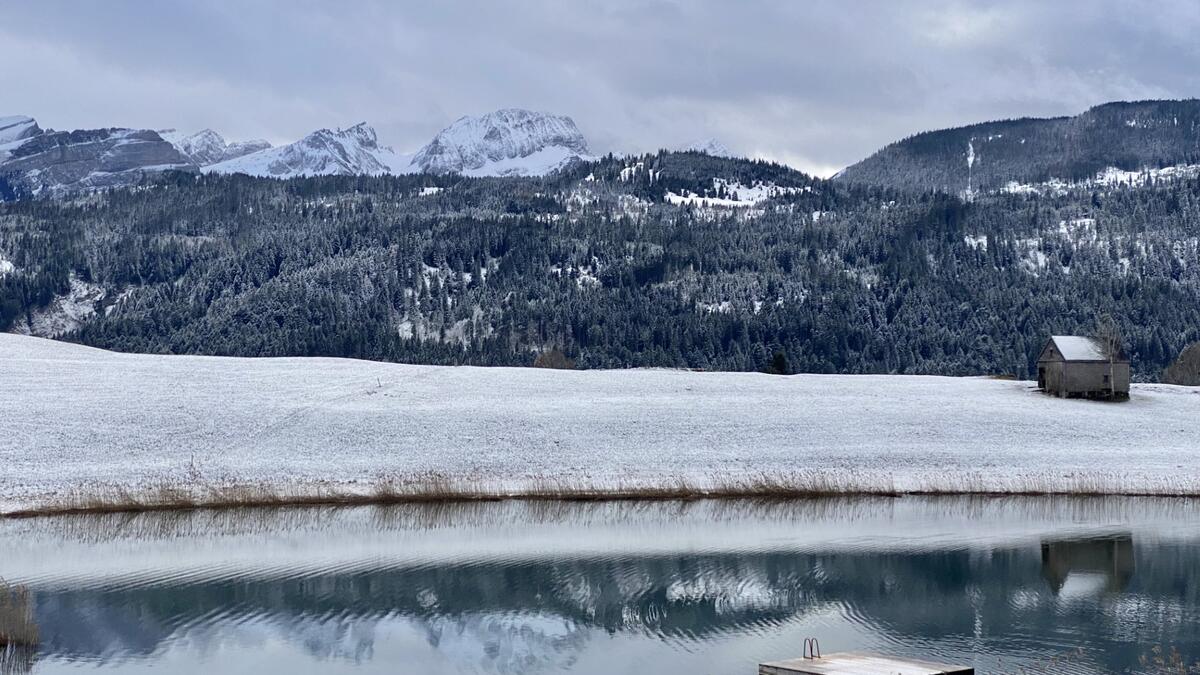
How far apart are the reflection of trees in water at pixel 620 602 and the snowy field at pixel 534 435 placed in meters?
16.3

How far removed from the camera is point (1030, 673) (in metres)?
31.5

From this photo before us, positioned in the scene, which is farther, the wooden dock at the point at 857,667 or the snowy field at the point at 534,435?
the snowy field at the point at 534,435

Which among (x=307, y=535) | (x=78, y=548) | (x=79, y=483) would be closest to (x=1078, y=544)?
(x=307, y=535)

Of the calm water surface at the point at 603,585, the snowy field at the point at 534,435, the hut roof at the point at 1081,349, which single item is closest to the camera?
the calm water surface at the point at 603,585

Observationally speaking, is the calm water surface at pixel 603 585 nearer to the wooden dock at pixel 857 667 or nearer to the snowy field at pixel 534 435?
the wooden dock at pixel 857 667

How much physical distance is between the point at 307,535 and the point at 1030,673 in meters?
31.4

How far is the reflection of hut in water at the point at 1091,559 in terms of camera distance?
4556 centimetres

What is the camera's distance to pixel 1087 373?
97.9 m

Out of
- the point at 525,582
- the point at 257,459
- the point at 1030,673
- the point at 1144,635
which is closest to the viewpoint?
the point at 1030,673

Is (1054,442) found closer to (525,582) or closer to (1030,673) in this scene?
(525,582)

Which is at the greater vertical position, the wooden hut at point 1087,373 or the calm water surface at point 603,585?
the wooden hut at point 1087,373

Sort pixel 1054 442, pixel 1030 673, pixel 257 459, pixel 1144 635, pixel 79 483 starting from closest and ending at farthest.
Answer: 1. pixel 1030 673
2. pixel 1144 635
3. pixel 79 483
4. pixel 257 459
5. pixel 1054 442

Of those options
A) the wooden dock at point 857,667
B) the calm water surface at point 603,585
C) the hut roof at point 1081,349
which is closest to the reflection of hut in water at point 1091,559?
the calm water surface at point 603,585

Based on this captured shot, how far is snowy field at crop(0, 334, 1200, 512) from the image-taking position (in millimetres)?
63969
